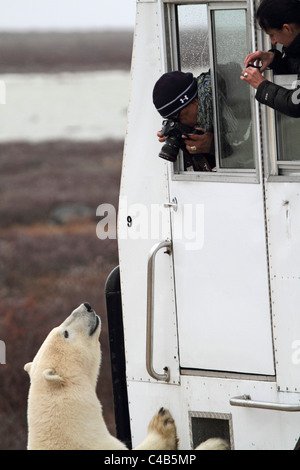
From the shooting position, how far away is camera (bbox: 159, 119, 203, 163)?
225 inches

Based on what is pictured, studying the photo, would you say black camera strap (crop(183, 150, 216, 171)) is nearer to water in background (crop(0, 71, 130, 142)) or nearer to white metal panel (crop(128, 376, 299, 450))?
white metal panel (crop(128, 376, 299, 450))

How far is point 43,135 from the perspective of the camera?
44.1 metres

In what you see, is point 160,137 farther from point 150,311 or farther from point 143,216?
point 150,311

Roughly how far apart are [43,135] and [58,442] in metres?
38.6

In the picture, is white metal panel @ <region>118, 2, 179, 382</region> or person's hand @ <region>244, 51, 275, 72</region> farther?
white metal panel @ <region>118, 2, 179, 382</region>

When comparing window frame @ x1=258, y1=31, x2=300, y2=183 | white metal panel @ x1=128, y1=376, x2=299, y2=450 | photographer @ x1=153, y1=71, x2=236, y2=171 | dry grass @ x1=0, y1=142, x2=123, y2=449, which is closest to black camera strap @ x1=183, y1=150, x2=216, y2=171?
photographer @ x1=153, y1=71, x2=236, y2=171

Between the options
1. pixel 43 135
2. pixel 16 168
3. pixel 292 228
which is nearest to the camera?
pixel 292 228

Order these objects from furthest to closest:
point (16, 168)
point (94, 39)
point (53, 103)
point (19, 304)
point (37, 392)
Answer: point (94, 39) → point (53, 103) → point (16, 168) → point (19, 304) → point (37, 392)

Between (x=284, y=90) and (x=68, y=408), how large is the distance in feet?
7.54

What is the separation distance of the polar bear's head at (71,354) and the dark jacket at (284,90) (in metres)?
2.02

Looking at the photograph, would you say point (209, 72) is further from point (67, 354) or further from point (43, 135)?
point (43, 135)

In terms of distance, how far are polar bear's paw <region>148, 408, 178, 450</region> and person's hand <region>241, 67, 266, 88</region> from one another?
201 centimetres
